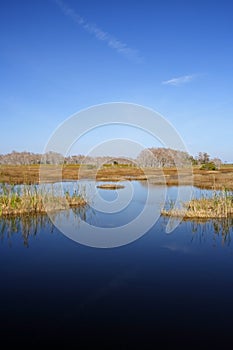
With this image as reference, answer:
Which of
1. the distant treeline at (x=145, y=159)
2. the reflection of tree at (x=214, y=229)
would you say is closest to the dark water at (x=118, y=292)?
the reflection of tree at (x=214, y=229)

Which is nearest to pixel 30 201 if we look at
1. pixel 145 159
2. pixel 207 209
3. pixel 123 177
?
pixel 207 209

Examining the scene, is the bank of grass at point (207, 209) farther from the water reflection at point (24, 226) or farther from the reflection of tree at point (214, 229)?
the water reflection at point (24, 226)

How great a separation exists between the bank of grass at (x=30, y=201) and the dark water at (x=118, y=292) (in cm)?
256

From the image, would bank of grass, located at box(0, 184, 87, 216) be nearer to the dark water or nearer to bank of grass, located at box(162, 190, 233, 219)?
the dark water

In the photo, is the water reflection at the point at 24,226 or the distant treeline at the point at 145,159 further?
the distant treeline at the point at 145,159

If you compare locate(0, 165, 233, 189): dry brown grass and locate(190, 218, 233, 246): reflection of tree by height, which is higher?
locate(0, 165, 233, 189): dry brown grass

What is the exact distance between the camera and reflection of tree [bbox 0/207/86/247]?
30.3 feet

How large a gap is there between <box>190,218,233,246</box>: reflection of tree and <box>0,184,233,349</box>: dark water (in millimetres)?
96

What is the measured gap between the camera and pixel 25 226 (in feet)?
33.2

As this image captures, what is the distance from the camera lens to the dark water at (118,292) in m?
4.29

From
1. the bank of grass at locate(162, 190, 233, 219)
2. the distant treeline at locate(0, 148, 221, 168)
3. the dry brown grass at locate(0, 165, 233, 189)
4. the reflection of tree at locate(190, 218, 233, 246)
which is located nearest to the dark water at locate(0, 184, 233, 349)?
the reflection of tree at locate(190, 218, 233, 246)

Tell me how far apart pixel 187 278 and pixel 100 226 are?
4995 millimetres

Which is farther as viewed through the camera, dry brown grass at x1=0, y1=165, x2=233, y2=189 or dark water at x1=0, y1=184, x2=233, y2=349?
dry brown grass at x1=0, y1=165, x2=233, y2=189

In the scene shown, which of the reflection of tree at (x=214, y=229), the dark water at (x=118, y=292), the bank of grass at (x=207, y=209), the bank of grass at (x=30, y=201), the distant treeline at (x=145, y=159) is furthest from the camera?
the distant treeline at (x=145, y=159)
